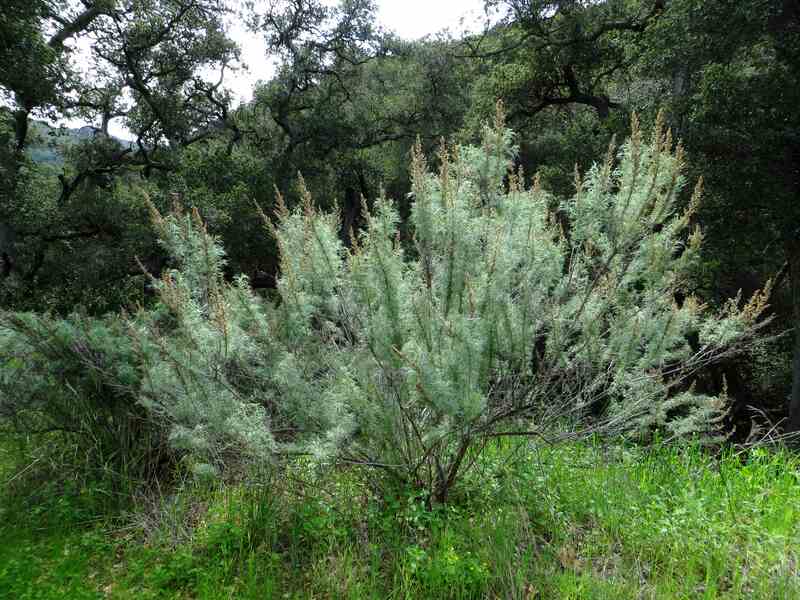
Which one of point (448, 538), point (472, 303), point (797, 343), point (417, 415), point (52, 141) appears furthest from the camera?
point (52, 141)

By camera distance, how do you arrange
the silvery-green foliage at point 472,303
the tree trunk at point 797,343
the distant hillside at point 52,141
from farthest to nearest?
the distant hillside at point 52,141 < the tree trunk at point 797,343 < the silvery-green foliage at point 472,303

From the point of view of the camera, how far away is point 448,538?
2.56m

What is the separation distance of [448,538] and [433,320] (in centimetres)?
114

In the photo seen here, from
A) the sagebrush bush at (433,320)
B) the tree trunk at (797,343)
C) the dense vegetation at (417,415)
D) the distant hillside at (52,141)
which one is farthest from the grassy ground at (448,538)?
the distant hillside at (52,141)

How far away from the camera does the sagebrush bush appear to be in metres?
2.32

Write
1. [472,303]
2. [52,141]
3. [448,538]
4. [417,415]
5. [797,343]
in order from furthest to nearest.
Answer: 1. [52,141]
2. [797,343]
3. [417,415]
4. [448,538]
5. [472,303]


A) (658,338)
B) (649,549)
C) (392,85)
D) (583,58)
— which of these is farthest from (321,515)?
(392,85)

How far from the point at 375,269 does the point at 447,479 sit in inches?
50.6

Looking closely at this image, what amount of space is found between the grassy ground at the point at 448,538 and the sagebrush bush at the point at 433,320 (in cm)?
35

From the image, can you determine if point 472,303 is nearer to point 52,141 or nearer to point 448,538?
point 448,538

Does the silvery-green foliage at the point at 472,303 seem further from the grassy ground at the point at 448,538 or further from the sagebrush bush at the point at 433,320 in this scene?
the grassy ground at the point at 448,538

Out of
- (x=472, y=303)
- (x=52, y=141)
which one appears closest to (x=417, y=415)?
(x=472, y=303)

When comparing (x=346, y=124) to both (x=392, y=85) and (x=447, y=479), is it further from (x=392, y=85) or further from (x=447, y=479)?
(x=447, y=479)

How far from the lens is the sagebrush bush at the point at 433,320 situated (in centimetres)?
232
